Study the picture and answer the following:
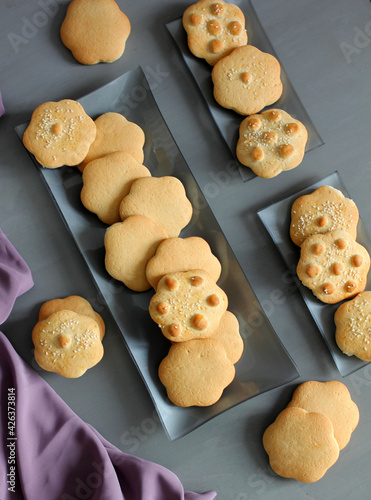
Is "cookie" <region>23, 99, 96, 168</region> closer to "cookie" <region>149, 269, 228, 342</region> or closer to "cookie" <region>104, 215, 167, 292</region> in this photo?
"cookie" <region>104, 215, 167, 292</region>

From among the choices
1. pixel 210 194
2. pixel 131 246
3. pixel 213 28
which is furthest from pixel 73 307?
pixel 213 28

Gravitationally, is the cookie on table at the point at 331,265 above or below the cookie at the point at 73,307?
below

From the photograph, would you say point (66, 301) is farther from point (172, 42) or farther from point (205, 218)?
point (172, 42)

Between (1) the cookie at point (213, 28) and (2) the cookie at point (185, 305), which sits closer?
(2) the cookie at point (185, 305)

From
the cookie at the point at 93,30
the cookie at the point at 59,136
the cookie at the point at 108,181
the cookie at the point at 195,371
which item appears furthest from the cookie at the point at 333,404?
the cookie at the point at 93,30

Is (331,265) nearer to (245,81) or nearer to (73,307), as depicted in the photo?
(245,81)

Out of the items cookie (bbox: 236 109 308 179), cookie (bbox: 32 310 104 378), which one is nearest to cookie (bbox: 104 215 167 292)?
cookie (bbox: 32 310 104 378)

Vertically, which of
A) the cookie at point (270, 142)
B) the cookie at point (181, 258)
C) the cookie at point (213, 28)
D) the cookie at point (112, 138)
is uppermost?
the cookie at point (213, 28)

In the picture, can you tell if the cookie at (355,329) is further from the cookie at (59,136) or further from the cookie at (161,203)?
the cookie at (59,136)
